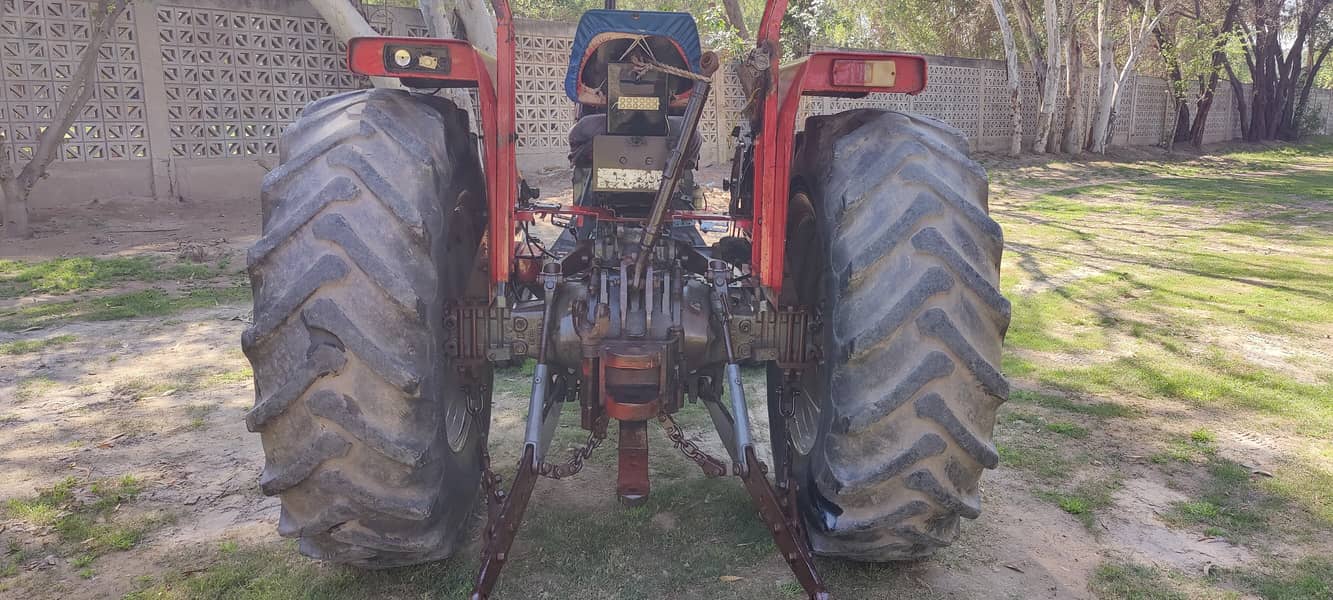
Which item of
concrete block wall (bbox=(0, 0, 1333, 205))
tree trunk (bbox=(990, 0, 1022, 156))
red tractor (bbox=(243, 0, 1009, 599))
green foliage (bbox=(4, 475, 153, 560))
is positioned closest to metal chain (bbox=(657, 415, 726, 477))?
red tractor (bbox=(243, 0, 1009, 599))

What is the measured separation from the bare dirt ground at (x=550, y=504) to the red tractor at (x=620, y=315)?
0.30 meters

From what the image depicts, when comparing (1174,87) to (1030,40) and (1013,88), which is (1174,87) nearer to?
(1030,40)

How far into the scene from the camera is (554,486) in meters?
3.65

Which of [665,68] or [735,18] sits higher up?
[735,18]

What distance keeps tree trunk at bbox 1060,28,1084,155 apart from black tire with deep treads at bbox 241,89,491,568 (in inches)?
859

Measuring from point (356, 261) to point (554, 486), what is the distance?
1.68 metres

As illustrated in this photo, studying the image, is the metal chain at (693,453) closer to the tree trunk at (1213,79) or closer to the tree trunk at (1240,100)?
the tree trunk at (1213,79)

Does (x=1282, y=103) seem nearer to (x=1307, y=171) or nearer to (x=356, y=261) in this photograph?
(x=1307, y=171)

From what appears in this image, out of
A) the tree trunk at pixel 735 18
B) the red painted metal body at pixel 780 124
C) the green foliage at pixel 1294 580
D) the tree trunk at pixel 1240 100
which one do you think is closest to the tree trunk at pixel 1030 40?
the tree trunk at pixel 735 18

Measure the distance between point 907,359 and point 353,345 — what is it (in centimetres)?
155

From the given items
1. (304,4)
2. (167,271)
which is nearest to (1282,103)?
(304,4)

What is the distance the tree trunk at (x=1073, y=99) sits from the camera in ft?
68.8

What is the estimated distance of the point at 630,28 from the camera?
322 cm

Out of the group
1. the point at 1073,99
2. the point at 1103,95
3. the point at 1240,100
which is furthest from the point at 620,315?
the point at 1240,100
